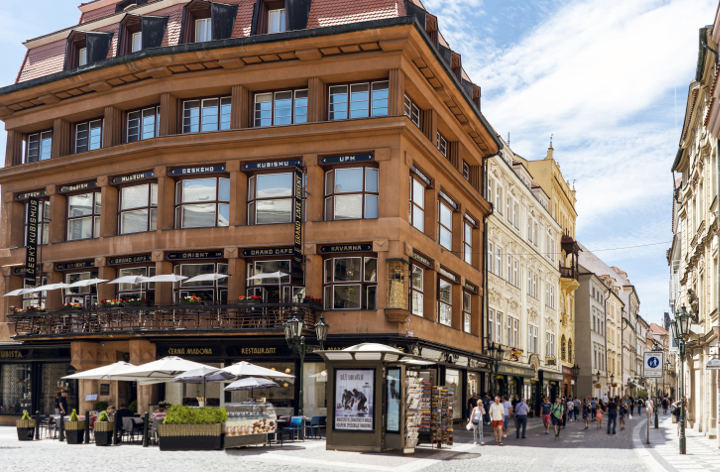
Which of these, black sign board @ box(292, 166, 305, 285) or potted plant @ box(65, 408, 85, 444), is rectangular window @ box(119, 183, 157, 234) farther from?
potted plant @ box(65, 408, 85, 444)

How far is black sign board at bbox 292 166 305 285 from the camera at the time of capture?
32.8 metres

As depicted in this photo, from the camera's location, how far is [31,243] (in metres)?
38.8

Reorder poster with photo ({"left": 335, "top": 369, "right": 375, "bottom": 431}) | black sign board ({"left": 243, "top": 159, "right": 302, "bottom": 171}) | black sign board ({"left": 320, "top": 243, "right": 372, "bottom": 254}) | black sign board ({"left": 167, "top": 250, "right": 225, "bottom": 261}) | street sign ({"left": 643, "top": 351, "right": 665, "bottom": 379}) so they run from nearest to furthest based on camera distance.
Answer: poster with photo ({"left": 335, "top": 369, "right": 375, "bottom": 431})
street sign ({"left": 643, "top": 351, "right": 665, "bottom": 379})
black sign board ({"left": 320, "top": 243, "right": 372, "bottom": 254})
black sign board ({"left": 243, "top": 159, "right": 302, "bottom": 171})
black sign board ({"left": 167, "top": 250, "right": 225, "bottom": 261})

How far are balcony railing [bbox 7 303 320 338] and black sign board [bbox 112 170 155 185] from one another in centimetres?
561

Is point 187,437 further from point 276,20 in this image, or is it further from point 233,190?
point 276,20

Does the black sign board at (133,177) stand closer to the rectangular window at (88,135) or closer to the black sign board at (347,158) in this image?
the rectangular window at (88,135)

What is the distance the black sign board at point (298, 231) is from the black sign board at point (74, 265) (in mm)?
10166

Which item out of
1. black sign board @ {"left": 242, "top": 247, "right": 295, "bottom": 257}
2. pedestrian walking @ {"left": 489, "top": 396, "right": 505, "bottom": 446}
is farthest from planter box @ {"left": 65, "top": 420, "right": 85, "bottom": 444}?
pedestrian walking @ {"left": 489, "top": 396, "right": 505, "bottom": 446}

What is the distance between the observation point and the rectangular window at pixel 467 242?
141ft

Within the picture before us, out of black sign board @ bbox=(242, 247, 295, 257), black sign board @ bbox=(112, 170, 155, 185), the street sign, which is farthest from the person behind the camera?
black sign board @ bbox=(112, 170, 155, 185)

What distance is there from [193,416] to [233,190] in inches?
521

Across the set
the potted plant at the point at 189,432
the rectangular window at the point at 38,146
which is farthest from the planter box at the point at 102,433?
the rectangular window at the point at 38,146

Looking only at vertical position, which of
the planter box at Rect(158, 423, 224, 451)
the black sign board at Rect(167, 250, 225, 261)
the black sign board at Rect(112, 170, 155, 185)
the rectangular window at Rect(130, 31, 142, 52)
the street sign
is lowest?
the planter box at Rect(158, 423, 224, 451)

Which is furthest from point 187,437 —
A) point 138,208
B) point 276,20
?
point 276,20
